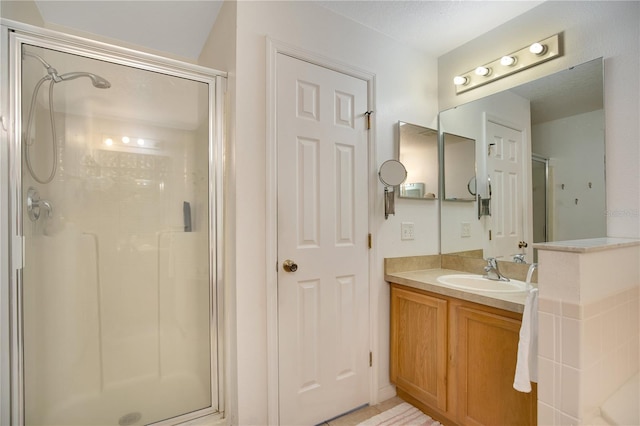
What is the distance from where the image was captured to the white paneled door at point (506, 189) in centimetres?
182

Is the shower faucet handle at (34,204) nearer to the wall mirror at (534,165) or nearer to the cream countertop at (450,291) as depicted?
the cream countertop at (450,291)

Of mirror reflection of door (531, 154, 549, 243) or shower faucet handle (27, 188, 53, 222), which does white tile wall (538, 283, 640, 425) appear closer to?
mirror reflection of door (531, 154, 549, 243)

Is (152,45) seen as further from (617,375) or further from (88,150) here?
(617,375)

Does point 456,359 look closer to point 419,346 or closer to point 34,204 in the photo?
point 419,346

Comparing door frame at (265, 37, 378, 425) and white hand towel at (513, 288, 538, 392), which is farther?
door frame at (265, 37, 378, 425)

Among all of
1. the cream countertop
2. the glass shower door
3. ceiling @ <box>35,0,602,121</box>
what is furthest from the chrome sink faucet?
the glass shower door

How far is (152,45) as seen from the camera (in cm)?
220

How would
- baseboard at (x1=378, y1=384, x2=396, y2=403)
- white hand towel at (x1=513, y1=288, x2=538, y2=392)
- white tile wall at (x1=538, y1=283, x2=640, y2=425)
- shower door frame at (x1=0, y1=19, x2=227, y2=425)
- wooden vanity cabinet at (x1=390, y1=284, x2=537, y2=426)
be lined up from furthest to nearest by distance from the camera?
baseboard at (x1=378, y1=384, x2=396, y2=403), wooden vanity cabinet at (x1=390, y1=284, x2=537, y2=426), shower door frame at (x1=0, y1=19, x2=227, y2=425), white hand towel at (x1=513, y1=288, x2=538, y2=392), white tile wall at (x1=538, y1=283, x2=640, y2=425)

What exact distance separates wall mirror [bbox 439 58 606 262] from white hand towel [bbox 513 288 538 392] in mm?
744

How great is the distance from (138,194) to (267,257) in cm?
81

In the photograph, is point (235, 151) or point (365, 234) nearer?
point (235, 151)

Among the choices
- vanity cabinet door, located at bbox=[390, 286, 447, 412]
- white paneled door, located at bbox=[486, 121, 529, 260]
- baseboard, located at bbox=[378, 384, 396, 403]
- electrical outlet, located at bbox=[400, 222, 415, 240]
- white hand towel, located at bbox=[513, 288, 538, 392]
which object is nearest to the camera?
white hand towel, located at bbox=[513, 288, 538, 392]

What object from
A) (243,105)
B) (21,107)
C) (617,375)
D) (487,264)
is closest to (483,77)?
(487,264)

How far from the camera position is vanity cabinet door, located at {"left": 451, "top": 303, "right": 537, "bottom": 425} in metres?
1.34
